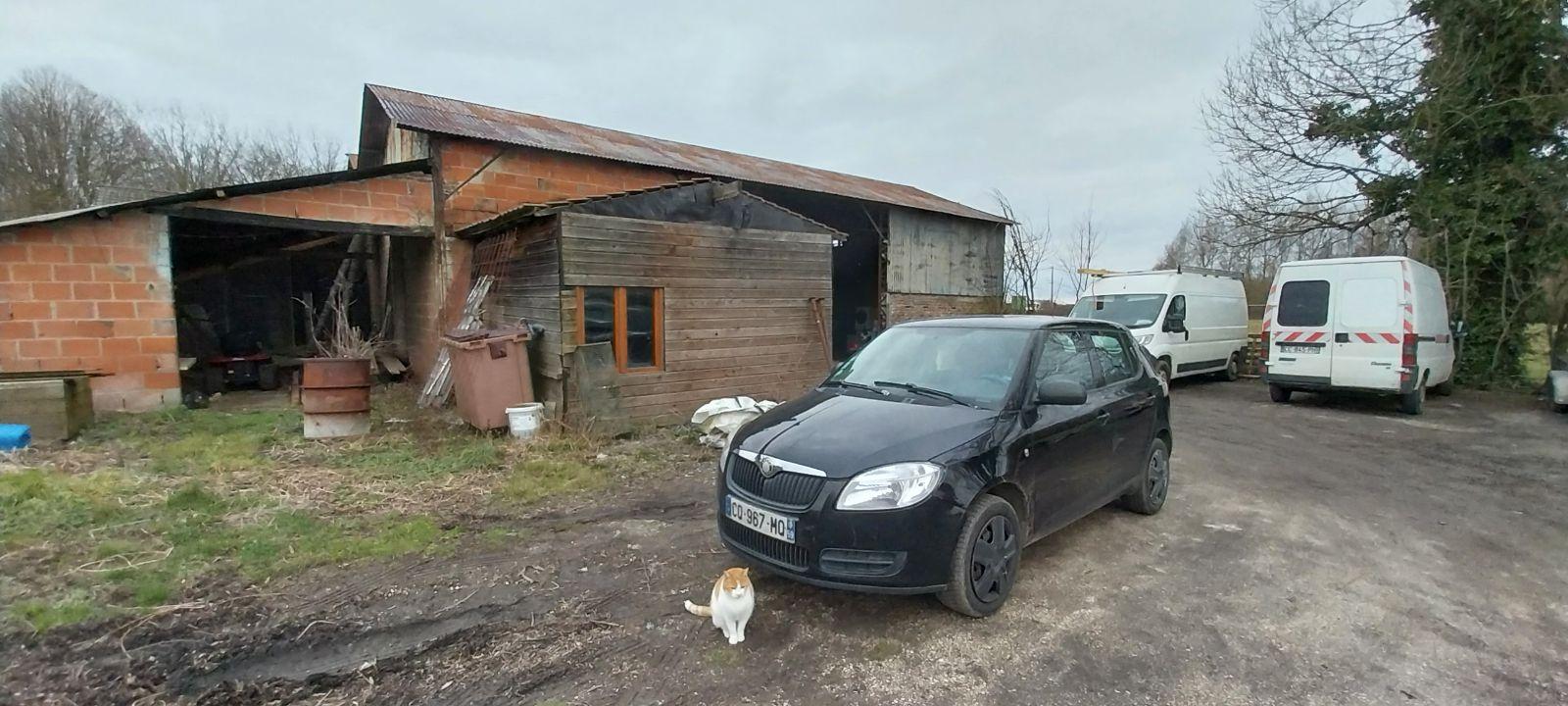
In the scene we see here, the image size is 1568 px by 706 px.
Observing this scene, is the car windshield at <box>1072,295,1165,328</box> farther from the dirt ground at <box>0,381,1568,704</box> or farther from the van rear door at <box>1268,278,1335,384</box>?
the dirt ground at <box>0,381,1568,704</box>

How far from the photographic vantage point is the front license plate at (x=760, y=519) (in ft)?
10.0

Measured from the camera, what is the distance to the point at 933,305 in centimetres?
1719

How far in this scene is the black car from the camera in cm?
296

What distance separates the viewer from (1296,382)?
9672 millimetres

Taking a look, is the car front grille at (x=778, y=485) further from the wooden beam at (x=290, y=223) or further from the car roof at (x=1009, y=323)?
the wooden beam at (x=290, y=223)

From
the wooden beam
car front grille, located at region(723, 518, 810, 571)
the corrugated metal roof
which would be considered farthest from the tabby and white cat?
the wooden beam

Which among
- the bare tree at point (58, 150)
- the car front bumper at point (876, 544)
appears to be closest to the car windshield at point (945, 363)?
the car front bumper at point (876, 544)

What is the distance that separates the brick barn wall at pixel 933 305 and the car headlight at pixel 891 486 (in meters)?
12.4

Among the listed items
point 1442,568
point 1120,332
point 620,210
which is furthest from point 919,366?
point 620,210

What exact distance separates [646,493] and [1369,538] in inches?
209

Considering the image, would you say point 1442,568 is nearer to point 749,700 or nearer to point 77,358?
point 749,700

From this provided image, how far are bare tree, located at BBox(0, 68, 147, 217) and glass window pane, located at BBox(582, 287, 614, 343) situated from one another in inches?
833

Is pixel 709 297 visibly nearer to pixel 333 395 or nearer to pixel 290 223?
pixel 333 395

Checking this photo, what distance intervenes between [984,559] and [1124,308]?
1022 cm
